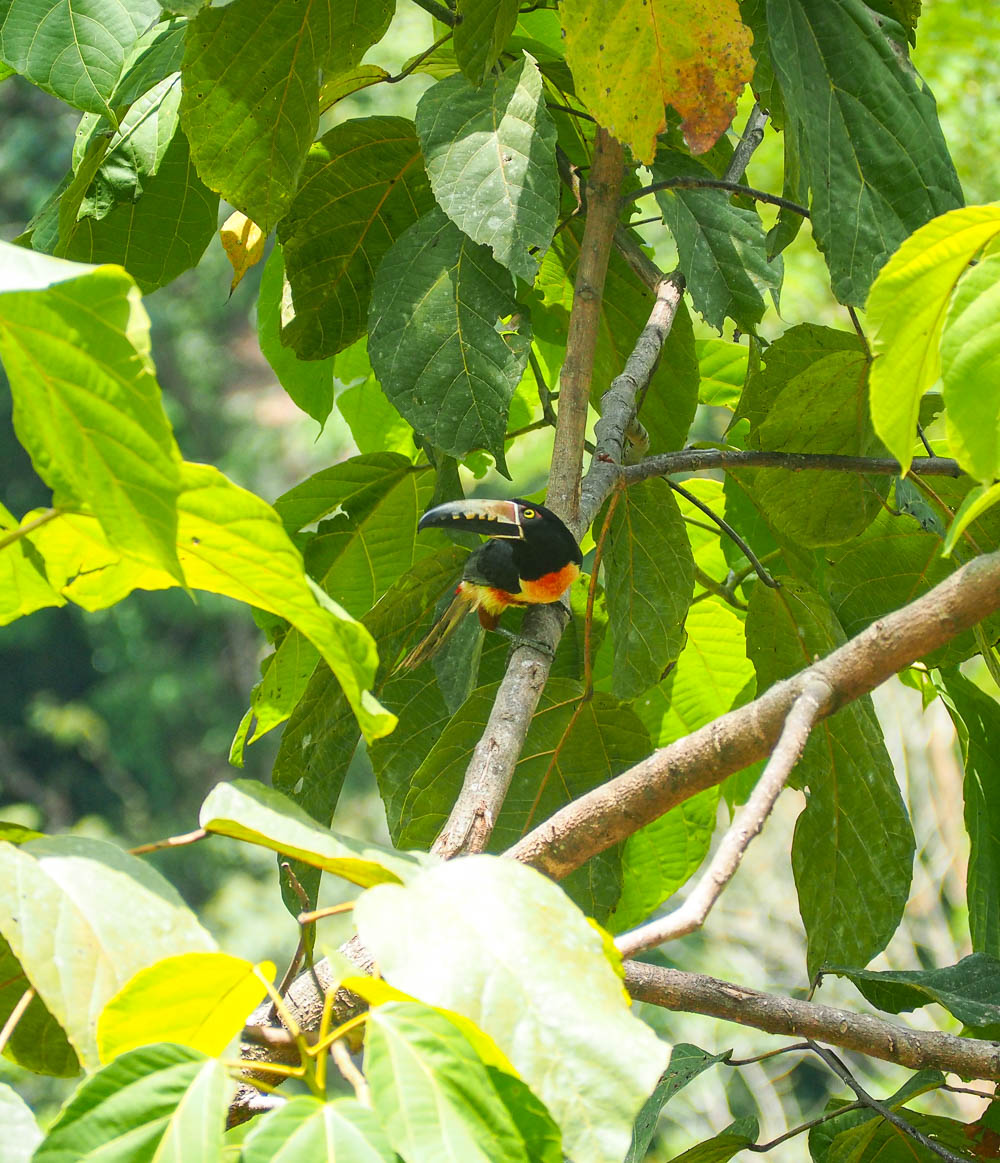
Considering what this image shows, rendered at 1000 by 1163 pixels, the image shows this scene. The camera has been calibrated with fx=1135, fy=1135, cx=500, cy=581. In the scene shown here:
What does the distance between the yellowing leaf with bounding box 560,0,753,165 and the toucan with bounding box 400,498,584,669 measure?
39cm

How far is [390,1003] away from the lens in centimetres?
44

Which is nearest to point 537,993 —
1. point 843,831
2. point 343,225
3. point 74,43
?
point 843,831

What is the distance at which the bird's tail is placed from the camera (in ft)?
4.06

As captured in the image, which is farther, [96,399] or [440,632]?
[440,632]

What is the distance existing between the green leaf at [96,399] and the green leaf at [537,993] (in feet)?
0.58

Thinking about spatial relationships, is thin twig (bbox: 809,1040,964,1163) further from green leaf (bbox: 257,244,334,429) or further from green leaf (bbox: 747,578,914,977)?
green leaf (bbox: 257,244,334,429)

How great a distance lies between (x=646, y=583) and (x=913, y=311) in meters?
0.60

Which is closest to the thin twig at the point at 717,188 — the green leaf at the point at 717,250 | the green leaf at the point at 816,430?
the green leaf at the point at 717,250

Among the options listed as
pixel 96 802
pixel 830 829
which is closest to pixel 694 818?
pixel 830 829

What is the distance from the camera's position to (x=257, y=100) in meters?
1.02

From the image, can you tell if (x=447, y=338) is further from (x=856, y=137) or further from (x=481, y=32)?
(x=856, y=137)

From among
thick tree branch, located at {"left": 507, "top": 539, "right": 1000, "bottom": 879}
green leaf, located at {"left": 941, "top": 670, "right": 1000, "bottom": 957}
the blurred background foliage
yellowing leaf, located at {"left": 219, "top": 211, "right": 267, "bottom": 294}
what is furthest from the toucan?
the blurred background foliage

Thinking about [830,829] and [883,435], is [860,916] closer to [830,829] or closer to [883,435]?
[830,829]

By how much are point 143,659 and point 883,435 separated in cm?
1236
